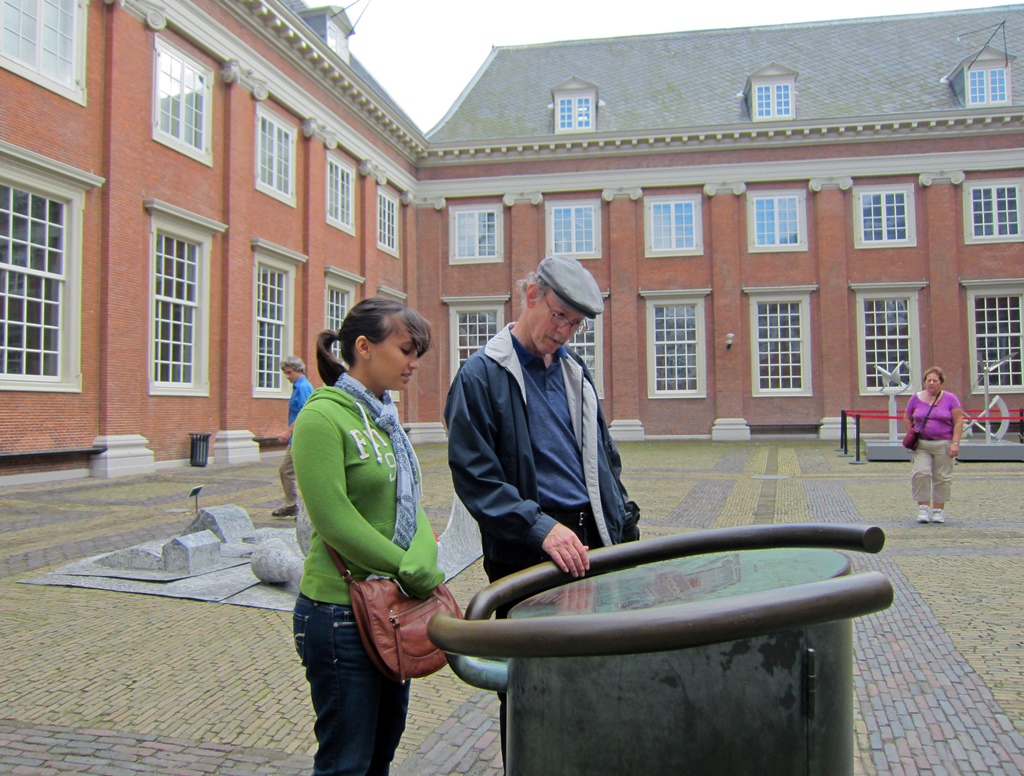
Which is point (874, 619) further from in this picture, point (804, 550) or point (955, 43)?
point (955, 43)

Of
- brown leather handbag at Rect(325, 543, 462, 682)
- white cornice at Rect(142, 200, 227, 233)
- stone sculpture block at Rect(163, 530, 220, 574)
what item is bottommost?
stone sculpture block at Rect(163, 530, 220, 574)

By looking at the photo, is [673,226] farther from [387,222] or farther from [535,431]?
[535,431]

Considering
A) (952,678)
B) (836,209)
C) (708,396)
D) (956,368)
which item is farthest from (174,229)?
(956,368)

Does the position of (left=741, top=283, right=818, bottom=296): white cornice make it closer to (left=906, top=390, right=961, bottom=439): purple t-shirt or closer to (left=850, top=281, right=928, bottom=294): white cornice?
(left=850, top=281, right=928, bottom=294): white cornice

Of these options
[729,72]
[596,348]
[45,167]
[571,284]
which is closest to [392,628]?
[571,284]

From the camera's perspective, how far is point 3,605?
540cm

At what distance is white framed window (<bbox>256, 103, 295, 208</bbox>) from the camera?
1881cm

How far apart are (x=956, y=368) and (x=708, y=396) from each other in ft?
24.2

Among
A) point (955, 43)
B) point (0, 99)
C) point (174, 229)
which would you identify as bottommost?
point (174, 229)

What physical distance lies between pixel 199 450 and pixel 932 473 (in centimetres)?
1271

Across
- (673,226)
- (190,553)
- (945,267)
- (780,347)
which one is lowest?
(190,553)

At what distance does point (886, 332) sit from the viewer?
84.1ft

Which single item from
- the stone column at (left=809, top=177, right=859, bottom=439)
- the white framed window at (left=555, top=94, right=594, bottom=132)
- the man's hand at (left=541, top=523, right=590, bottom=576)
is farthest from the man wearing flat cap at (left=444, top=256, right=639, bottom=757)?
the white framed window at (left=555, top=94, right=594, bottom=132)

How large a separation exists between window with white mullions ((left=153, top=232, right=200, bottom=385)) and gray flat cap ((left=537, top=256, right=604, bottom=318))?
14.7 metres
